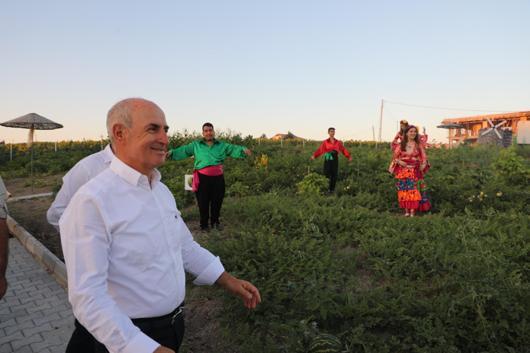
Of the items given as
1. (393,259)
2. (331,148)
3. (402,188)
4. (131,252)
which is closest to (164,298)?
(131,252)

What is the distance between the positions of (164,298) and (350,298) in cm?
253

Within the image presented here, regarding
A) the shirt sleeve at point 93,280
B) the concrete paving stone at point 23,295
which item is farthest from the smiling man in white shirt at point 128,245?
the concrete paving stone at point 23,295

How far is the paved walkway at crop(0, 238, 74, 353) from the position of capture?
3965 millimetres

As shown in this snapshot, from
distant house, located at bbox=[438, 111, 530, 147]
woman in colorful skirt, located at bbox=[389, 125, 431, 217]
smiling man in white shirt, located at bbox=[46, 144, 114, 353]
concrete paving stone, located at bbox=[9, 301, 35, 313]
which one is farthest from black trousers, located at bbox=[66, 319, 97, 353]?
distant house, located at bbox=[438, 111, 530, 147]

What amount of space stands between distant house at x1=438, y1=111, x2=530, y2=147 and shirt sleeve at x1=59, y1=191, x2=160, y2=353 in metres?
25.6

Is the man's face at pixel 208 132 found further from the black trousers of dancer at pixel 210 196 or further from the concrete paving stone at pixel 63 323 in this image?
the concrete paving stone at pixel 63 323

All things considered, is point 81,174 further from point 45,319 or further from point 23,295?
point 23,295

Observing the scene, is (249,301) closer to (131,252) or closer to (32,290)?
(131,252)

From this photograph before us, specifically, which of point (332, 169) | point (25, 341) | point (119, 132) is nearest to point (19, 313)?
point (25, 341)

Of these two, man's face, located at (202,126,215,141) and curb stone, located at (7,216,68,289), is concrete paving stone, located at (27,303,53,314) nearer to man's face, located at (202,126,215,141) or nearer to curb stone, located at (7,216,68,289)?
curb stone, located at (7,216,68,289)

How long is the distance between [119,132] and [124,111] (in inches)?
3.7

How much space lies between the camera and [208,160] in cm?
688

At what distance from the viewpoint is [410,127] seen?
308 inches

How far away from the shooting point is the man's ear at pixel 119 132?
1661 millimetres
